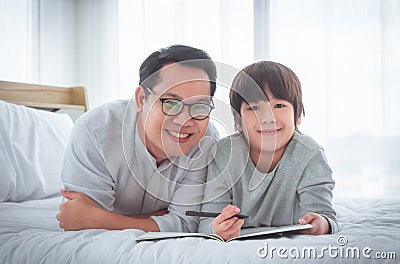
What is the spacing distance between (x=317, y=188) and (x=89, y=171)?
40 centimetres

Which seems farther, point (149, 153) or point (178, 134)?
point (149, 153)

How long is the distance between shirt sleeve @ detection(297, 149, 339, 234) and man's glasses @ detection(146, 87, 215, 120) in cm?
20

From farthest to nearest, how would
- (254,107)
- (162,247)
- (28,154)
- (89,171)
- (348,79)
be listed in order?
(348,79) < (28,154) < (89,171) < (254,107) < (162,247)

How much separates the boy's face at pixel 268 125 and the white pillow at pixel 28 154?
2.22 ft

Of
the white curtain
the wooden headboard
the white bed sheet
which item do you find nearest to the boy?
the white bed sheet

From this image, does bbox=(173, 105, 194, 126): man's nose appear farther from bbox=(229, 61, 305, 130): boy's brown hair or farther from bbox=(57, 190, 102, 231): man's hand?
bbox=(57, 190, 102, 231): man's hand

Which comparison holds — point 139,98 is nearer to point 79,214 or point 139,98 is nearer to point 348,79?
point 79,214

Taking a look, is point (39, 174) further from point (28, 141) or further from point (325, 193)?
point (325, 193)

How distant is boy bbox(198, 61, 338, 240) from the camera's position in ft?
2.70

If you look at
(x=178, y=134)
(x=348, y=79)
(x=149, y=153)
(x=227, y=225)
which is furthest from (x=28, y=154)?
(x=348, y=79)

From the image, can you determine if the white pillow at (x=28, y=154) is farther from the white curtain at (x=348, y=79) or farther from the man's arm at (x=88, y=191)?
the white curtain at (x=348, y=79)

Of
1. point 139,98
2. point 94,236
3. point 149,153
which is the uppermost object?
point 139,98

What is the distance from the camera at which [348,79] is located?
1.50m

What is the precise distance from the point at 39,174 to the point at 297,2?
0.83 m
